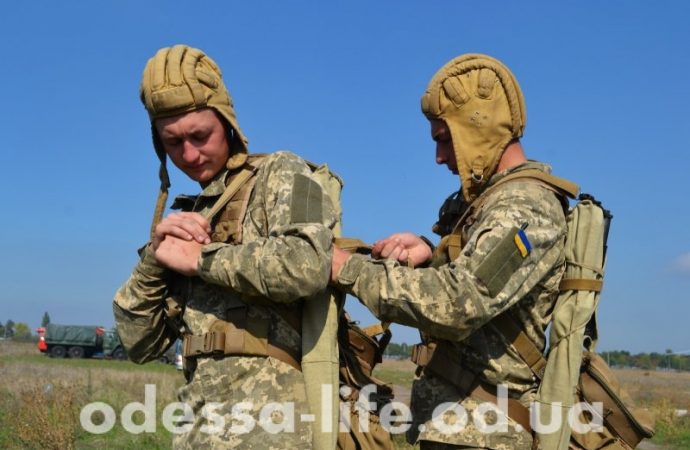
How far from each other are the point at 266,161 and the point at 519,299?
4.15ft

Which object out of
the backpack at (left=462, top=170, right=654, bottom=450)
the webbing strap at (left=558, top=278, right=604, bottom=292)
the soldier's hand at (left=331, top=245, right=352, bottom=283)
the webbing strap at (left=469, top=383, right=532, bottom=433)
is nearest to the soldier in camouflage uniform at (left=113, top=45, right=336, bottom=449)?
the soldier's hand at (left=331, top=245, right=352, bottom=283)

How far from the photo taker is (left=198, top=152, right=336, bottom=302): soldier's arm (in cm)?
319

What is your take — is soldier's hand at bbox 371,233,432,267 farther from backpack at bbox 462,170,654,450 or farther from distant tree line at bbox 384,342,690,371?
distant tree line at bbox 384,342,690,371

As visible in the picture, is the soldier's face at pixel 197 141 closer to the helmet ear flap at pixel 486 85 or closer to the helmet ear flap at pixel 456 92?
the helmet ear flap at pixel 456 92

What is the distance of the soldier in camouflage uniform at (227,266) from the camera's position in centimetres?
327

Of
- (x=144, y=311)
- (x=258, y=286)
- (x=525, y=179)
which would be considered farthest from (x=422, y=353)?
(x=144, y=311)

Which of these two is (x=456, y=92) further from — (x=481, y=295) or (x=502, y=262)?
(x=481, y=295)

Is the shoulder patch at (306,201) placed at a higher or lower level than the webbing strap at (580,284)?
higher

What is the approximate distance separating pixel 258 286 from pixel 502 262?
3.20 feet

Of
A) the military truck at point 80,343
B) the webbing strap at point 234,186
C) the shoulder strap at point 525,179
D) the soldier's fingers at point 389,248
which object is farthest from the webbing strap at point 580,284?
the military truck at point 80,343

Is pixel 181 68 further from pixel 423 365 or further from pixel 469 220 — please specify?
pixel 423 365

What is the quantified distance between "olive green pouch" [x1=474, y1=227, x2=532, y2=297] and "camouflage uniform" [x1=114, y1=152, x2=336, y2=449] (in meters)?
0.64

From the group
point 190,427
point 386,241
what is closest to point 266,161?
point 386,241

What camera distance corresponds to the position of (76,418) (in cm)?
1416
